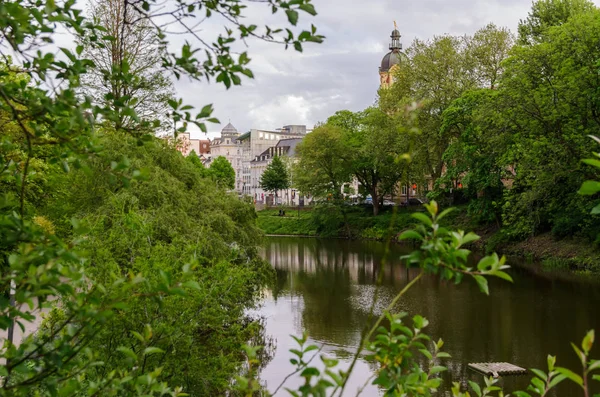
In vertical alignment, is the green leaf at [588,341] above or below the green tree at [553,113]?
below

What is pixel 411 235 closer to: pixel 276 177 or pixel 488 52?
pixel 488 52

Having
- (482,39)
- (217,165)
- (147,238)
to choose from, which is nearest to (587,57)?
(482,39)

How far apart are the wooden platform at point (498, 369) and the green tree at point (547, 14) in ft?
104

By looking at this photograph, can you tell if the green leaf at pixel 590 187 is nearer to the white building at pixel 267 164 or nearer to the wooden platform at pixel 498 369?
the wooden platform at pixel 498 369

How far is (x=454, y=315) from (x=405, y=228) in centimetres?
2563

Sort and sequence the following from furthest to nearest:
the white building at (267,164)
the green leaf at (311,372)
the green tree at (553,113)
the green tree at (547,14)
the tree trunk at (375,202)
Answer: the white building at (267,164) < the tree trunk at (375,202) < the green tree at (547,14) < the green tree at (553,113) < the green leaf at (311,372)

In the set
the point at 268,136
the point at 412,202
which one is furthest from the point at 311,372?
the point at 268,136

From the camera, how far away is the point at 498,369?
16125 millimetres

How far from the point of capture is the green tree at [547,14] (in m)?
45.6

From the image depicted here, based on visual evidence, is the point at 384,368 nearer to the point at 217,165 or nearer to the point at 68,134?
the point at 68,134

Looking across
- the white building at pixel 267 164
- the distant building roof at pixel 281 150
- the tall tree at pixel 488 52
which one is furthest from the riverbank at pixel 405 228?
the distant building roof at pixel 281 150

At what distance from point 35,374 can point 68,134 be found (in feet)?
3.85

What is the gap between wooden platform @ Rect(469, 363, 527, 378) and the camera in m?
15.9

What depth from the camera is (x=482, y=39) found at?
1893 inches
